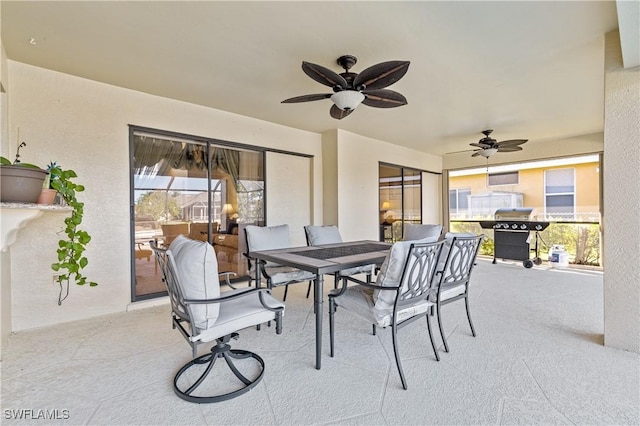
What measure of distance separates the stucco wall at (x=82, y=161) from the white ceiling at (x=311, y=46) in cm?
19

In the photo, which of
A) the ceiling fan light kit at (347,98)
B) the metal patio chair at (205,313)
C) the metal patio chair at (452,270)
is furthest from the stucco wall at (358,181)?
the metal patio chair at (205,313)

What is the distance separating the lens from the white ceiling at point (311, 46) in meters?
2.10

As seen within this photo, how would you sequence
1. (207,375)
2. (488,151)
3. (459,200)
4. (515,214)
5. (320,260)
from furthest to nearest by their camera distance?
(459,200) → (515,214) → (488,151) → (320,260) → (207,375)

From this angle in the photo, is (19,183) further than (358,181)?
No

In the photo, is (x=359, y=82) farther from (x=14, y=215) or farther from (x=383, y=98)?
(x=14, y=215)

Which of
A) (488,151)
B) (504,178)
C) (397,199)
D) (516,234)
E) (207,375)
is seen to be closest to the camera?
(207,375)

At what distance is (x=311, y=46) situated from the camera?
99.3 inches

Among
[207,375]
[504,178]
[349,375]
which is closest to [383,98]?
[349,375]

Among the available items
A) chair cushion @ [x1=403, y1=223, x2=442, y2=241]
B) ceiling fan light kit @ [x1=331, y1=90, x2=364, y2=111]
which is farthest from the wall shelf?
chair cushion @ [x1=403, y1=223, x2=442, y2=241]

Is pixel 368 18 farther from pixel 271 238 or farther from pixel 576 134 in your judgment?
pixel 576 134

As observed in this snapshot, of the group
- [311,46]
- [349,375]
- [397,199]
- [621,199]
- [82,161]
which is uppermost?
[311,46]

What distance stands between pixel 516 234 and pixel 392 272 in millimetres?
5395

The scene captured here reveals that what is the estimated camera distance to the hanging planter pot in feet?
5.87

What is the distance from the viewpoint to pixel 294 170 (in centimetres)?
507
